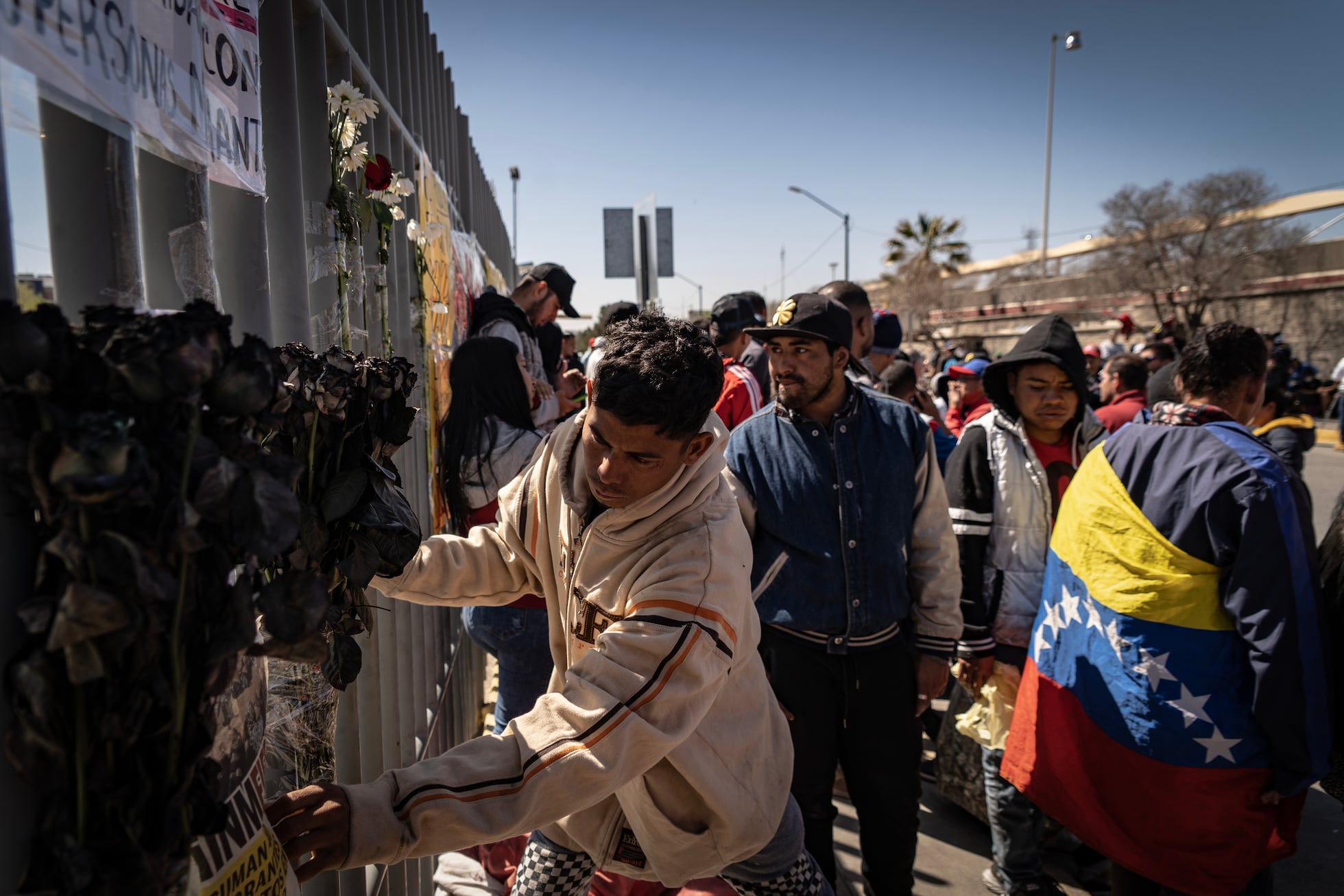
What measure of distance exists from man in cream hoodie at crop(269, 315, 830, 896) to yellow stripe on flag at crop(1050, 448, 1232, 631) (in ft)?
4.17

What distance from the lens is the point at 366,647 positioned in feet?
7.57

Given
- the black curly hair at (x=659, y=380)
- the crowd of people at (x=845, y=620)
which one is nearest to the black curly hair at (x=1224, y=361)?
the crowd of people at (x=845, y=620)

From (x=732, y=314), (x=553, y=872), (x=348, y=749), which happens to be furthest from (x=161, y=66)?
(x=732, y=314)

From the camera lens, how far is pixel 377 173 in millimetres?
2232

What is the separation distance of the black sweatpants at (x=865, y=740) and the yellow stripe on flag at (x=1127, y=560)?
715 millimetres

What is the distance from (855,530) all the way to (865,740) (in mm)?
783

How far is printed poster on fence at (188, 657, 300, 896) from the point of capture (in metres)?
1.00

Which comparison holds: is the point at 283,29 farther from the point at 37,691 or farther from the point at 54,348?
the point at 37,691

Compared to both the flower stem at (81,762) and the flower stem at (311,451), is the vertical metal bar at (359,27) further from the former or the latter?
the flower stem at (81,762)

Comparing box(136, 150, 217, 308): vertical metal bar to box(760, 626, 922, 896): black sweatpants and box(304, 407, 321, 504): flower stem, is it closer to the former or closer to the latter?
box(304, 407, 321, 504): flower stem

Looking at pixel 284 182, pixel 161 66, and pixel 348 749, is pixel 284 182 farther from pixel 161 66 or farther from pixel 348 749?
pixel 348 749

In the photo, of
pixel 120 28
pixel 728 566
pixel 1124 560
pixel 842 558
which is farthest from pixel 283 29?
pixel 1124 560

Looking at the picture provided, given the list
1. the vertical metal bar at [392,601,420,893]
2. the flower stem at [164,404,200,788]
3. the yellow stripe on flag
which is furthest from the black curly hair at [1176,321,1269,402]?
the flower stem at [164,404,200,788]

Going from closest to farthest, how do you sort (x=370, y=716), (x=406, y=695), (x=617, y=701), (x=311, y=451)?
1. (x=311, y=451)
2. (x=617, y=701)
3. (x=370, y=716)
4. (x=406, y=695)
